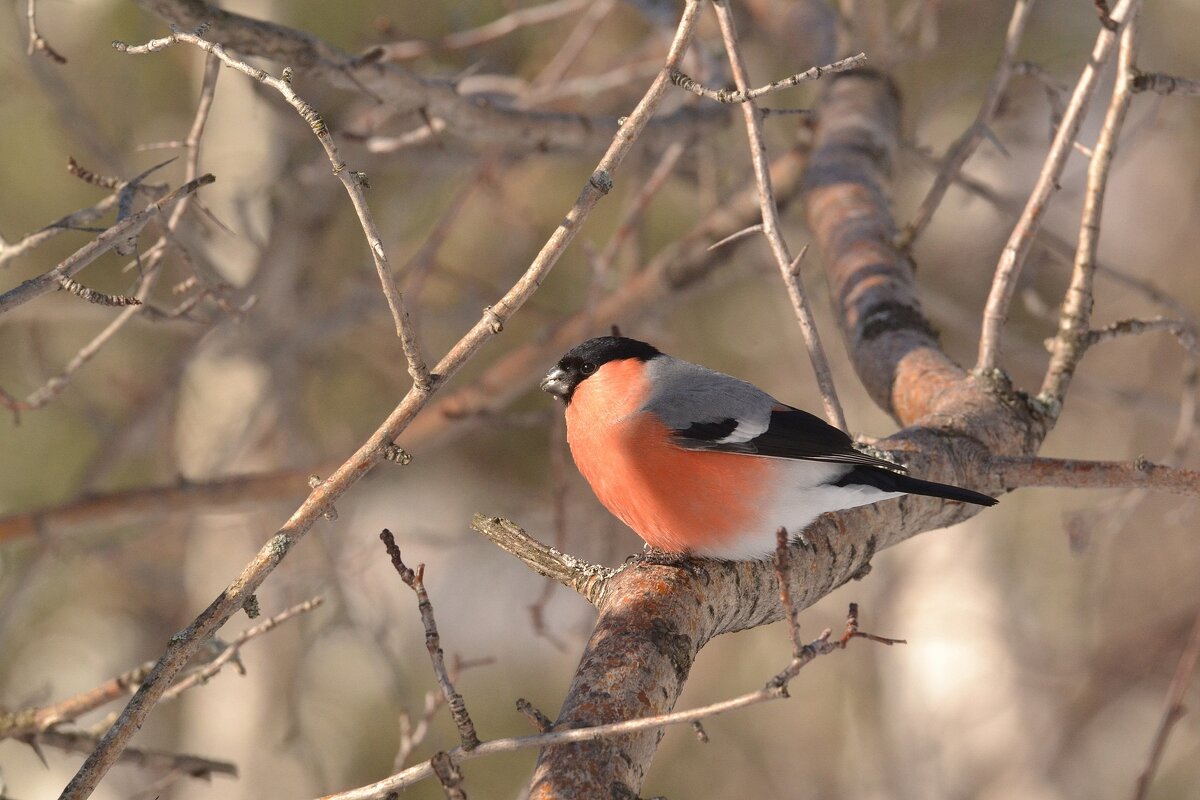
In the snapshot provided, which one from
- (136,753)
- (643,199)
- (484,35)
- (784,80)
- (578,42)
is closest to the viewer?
(784,80)

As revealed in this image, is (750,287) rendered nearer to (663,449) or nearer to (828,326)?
(828,326)

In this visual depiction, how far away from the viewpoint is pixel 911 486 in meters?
1.98

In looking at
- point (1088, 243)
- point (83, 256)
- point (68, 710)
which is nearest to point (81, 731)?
point (68, 710)

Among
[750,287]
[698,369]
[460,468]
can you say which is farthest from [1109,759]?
[698,369]

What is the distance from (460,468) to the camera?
7180 mm

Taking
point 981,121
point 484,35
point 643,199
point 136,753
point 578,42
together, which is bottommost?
point 136,753

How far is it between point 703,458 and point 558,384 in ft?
1.55

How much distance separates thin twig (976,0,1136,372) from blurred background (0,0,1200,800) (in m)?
1.35

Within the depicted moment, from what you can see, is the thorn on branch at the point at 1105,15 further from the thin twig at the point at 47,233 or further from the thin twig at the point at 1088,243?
the thin twig at the point at 47,233

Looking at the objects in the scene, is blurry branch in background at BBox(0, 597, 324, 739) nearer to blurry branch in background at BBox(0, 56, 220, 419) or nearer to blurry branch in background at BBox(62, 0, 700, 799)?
blurry branch in background at BBox(62, 0, 700, 799)

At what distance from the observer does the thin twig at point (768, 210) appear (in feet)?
6.26

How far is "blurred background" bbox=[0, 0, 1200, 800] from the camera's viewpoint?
4.02 meters

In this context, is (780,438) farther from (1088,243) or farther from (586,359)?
(1088,243)

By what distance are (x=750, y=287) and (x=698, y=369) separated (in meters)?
4.49
